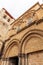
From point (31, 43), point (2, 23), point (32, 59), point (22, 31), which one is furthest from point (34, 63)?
point (2, 23)

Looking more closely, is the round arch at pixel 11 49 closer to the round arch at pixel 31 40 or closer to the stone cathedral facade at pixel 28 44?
the stone cathedral facade at pixel 28 44

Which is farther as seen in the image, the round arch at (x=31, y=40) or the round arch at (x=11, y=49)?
the round arch at (x=11, y=49)

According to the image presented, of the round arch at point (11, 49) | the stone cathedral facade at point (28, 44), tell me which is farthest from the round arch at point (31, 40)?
the round arch at point (11, 49)

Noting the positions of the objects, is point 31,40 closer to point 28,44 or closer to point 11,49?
point 28,44

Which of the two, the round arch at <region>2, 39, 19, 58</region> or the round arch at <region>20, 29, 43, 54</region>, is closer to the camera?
the round arch at <region>20, 29, 43, 54</region>

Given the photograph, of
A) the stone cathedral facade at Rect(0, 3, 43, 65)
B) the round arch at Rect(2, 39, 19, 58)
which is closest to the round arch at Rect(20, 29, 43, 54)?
the stone cathedral facade at Rect(0, 3, 43, 65)

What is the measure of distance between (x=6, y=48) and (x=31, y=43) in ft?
10.9

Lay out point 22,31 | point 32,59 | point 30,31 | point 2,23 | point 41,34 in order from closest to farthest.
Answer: point 41,34
point 32,59
point 30,31
point 22,31
point 2,23

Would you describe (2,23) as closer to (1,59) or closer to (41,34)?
(1,59)

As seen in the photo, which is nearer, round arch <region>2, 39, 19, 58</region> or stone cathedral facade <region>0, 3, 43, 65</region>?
stone cathedral facade <region>0, 3, 43, 65</region>

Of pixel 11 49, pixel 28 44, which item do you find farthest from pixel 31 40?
pixel 11 49

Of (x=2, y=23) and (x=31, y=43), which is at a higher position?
(x=2, y=23)

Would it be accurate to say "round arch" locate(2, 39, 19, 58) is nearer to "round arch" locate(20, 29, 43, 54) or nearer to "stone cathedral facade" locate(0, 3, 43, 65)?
"stone cathedral facade" locate(0, 3, 43, 65)

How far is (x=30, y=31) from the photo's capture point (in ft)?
25.4
